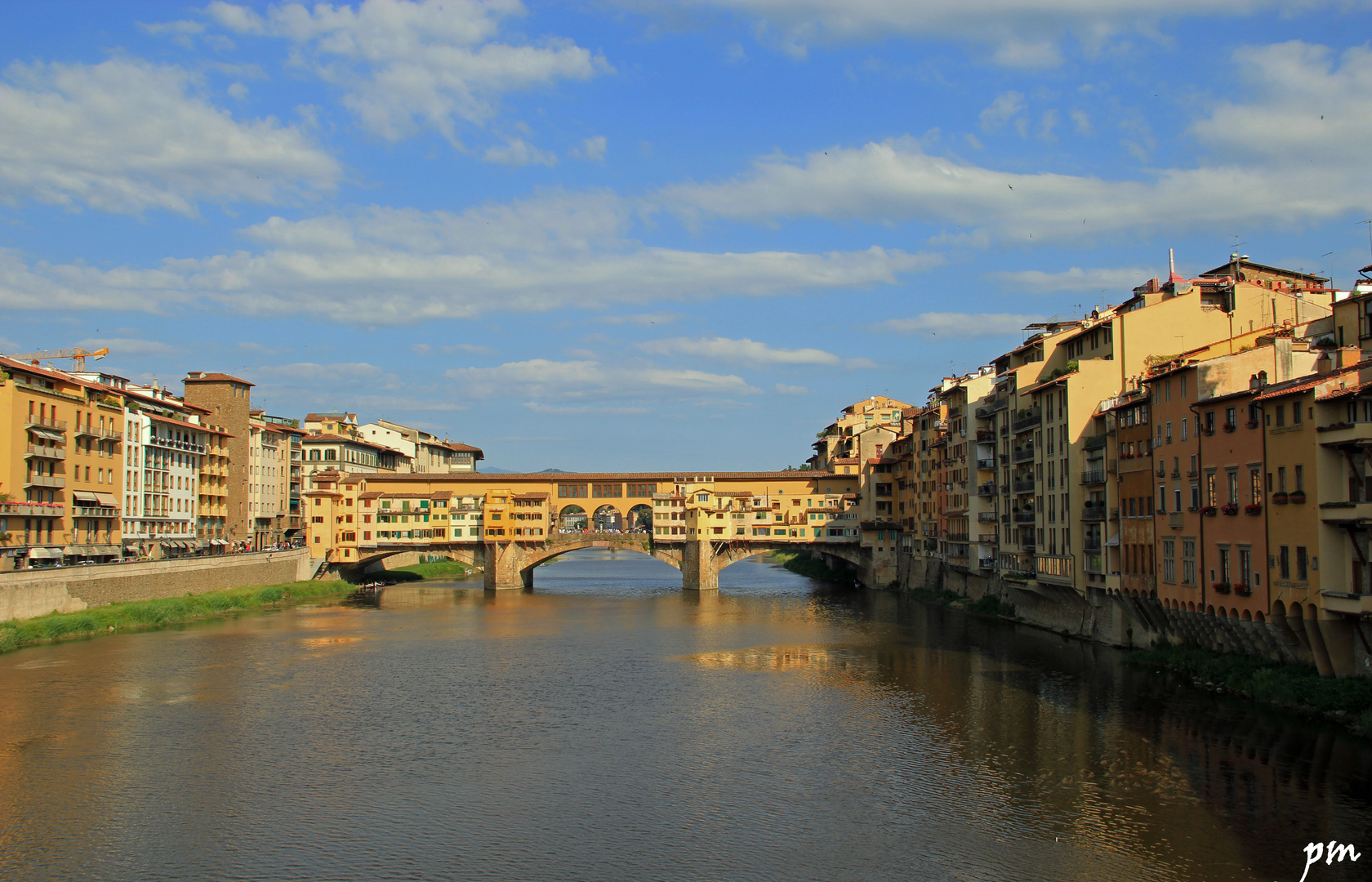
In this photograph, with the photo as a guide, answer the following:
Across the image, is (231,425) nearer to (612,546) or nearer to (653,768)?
(612,546)

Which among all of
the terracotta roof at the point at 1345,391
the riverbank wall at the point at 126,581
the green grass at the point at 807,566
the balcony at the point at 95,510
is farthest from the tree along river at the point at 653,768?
the green grass at the point at 807,566

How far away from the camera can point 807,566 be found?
113 m

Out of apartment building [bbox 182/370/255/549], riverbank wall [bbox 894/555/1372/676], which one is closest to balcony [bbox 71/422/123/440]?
apartment building [bbox 182/370/255/549]

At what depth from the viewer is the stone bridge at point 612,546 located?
282ft

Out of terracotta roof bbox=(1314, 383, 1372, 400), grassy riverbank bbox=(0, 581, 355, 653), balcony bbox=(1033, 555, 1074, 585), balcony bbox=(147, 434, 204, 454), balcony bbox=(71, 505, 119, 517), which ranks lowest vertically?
grassy riverbank bbox=(0, 581, 355, 653)

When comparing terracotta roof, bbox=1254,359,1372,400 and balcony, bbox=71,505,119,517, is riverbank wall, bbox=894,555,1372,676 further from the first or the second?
balcony, bbox=71,505,119,517

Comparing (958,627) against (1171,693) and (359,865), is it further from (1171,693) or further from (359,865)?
(359,865)

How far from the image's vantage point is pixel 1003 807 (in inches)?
1003

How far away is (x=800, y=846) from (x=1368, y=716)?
1532 centimetres

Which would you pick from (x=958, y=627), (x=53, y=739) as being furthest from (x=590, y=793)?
(x=958, y=627)

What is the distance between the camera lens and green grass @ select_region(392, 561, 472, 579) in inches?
3883

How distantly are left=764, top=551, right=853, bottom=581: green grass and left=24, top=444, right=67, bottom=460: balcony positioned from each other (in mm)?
58107

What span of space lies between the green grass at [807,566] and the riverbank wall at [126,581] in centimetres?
4483

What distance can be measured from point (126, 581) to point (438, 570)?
1843 inches
